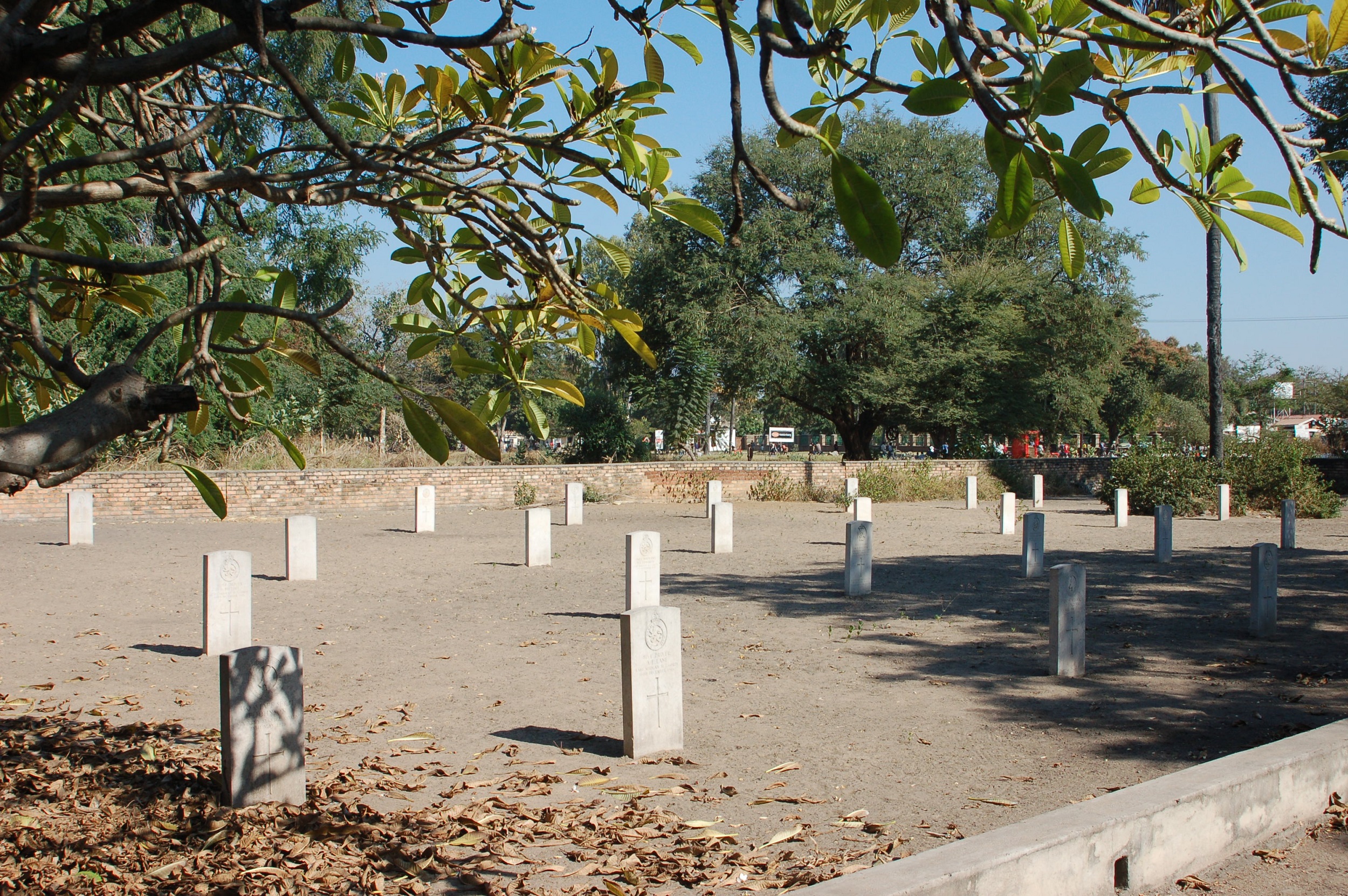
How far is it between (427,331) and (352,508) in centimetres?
2097

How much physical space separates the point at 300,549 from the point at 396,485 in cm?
1090

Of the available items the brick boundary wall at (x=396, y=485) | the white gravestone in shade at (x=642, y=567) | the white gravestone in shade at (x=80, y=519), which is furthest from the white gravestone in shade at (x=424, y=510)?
the white gravestone in shade at (x=642, y=567)

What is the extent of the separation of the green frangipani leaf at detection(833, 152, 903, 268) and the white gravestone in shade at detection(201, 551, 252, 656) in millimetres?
8125

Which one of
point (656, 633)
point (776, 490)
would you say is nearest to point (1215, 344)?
point (776, 490)

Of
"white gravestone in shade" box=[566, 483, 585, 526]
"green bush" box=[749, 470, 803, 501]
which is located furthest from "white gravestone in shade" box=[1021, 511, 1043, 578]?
"green bush" box=[749, 470, 803, 501]

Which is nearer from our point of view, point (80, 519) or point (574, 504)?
point (80, 519)

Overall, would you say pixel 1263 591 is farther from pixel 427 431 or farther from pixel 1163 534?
pixel 427 431

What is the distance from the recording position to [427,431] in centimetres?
203

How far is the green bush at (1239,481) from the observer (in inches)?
889

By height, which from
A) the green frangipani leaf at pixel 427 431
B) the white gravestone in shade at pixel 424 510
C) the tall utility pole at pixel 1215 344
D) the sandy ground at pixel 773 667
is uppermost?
the tall utility pole at pixel 1215 344

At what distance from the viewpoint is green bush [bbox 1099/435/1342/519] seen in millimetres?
22578

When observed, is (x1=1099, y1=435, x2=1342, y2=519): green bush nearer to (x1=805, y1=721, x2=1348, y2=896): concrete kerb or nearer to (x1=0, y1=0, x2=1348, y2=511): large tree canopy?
(x1=805, y1=721, x2=1348, y2=896): concrete kerb

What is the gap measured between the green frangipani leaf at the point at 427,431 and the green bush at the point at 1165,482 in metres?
23.4

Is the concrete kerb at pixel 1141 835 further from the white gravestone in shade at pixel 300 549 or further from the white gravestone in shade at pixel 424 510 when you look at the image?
the white gravestone in shade at pixel 424 510
